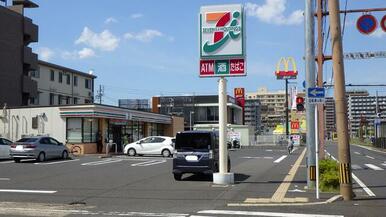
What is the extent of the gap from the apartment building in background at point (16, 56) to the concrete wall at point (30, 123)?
11.5m

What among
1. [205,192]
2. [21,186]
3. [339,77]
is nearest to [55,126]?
[21,186]

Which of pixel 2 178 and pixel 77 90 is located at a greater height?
pixel 77 90

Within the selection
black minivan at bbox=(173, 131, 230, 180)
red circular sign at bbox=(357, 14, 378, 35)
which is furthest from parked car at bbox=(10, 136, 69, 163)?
red circular sign at bbox=(357, 14, 378, 35)

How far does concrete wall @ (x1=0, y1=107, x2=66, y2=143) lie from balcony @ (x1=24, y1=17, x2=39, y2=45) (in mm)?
18372

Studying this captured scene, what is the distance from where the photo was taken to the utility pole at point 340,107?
1394 centimetres

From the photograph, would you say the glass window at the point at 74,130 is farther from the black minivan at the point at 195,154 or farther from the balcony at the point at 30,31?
the balcony at the point at 30,31

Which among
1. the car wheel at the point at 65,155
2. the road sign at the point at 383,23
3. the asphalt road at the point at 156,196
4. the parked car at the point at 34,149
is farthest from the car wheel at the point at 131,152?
the road sign at the point at 383,23

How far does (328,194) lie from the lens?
599 inches

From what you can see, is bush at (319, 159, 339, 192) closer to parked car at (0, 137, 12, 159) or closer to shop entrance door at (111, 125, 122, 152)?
parked car at (0, 137, 12, 159)

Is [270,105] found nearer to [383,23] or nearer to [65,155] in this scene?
[65,155]

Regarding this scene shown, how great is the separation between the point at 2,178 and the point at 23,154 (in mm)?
9446

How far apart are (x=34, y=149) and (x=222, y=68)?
50.2 ft

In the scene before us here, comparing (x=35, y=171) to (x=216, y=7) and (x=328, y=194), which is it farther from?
(x=328, y=194)

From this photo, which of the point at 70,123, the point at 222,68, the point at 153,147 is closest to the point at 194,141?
the point at 222,68
